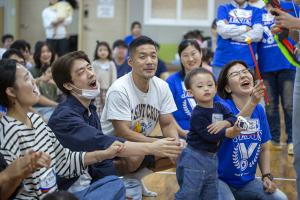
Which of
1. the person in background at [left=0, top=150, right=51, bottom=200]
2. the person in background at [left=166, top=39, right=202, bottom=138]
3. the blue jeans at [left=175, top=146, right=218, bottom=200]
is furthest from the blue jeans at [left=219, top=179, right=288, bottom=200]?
the person in background at [left=0, top=150, right=51, bottom=200]

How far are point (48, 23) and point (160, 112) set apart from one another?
6.25 metres

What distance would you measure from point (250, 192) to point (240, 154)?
0.22 meters

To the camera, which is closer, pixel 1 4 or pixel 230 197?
pixel 230 197

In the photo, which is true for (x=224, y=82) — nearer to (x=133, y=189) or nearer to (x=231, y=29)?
(x=133, y=189)

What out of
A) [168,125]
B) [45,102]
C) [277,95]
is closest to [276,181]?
[168,125]

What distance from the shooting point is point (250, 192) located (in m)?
2.95

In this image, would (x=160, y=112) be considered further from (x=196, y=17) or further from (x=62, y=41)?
(x=196, y=17)

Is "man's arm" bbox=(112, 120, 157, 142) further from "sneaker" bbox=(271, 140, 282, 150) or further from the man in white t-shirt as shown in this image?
"sneaker" bbox=(271, 140, 282, 150)

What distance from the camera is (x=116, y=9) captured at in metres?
10.8

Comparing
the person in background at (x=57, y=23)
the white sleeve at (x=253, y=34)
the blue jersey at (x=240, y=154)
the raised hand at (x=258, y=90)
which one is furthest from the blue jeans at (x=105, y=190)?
the person in background at (x=57, y=23)

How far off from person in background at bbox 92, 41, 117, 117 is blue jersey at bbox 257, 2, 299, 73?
2090 millimetres

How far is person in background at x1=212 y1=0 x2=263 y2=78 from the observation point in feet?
15.0

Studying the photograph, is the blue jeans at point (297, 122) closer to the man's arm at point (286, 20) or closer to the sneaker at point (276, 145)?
the man's arm at point (286, 20)

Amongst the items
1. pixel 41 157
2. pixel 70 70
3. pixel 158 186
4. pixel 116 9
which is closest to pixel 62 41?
pixel 116 9
